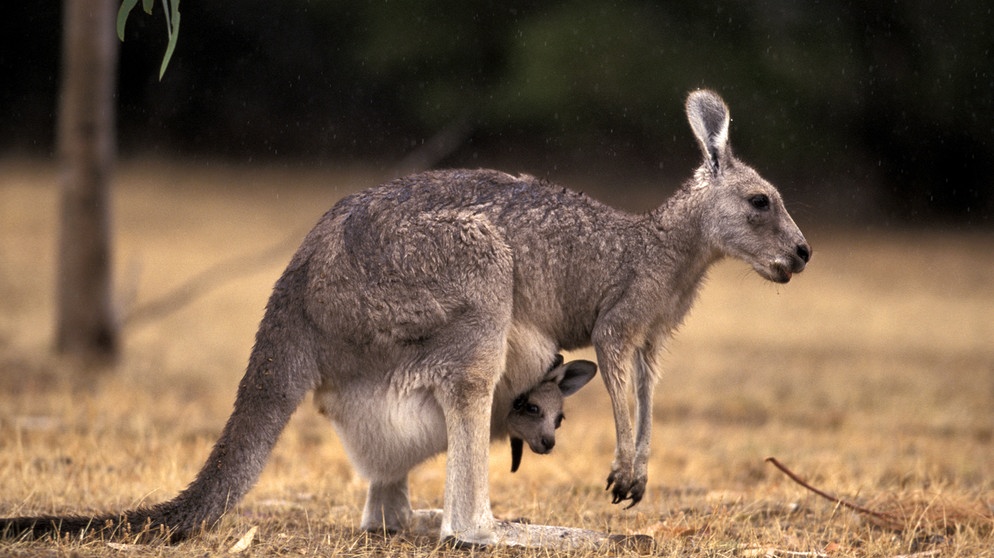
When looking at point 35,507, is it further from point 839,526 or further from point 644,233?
point 839,526

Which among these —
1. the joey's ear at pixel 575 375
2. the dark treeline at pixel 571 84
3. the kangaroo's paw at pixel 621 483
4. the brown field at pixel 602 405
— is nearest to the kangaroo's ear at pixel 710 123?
the joey's ear at pixel 575 375

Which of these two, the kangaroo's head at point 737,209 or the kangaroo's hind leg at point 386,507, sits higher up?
the kangaroo's head at point 737,209

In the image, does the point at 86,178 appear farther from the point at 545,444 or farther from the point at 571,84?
the point at 571,84

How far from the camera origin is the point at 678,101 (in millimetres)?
17203

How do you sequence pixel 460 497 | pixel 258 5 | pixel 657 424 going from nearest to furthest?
1. pixel 460 497
2. pixel 657 424
3. pixel 258 5

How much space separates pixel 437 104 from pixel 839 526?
1279cm

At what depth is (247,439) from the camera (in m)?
4.75

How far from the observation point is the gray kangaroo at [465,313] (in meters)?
4.81

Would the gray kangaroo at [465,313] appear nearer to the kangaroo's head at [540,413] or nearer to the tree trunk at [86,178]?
the kangaroo's head at [540,413]

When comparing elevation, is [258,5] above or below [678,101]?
above

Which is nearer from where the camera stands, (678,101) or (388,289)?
(388,289)

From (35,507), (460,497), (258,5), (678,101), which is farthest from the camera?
(258,5)

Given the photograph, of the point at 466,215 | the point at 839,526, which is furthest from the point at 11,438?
the point at 839,526

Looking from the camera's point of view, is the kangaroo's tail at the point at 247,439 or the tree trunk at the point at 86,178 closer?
the kangaroo's tail at the point at 247,439
